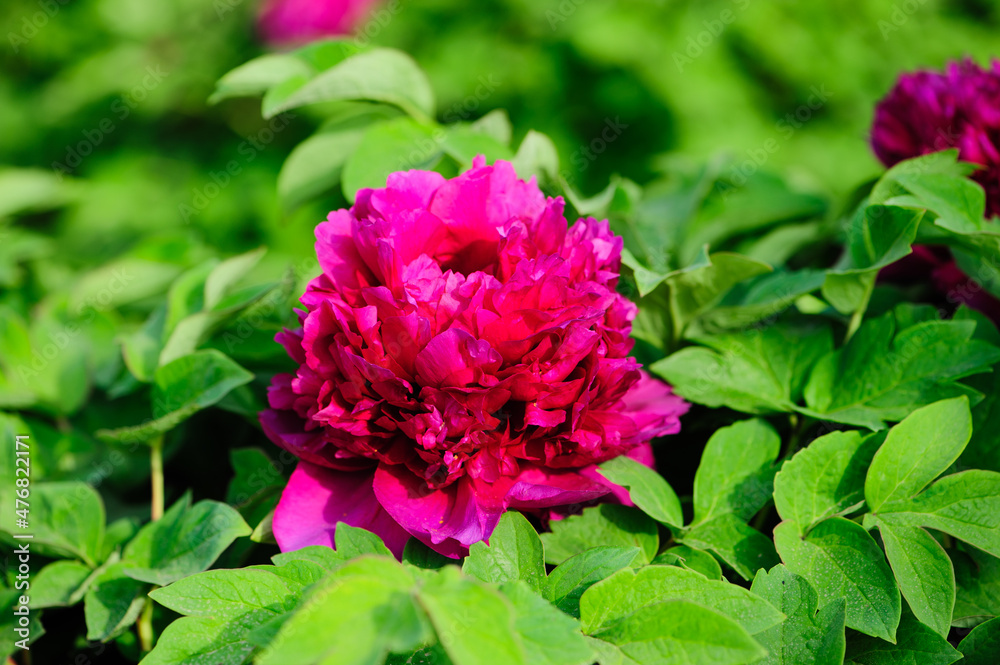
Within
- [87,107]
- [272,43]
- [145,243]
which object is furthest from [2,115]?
[145,243]

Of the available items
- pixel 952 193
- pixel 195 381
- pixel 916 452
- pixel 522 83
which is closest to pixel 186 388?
pixel 195 381

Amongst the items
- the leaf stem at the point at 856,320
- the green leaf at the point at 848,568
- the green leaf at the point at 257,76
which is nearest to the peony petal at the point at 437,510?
the green leaf at the point at 848,568

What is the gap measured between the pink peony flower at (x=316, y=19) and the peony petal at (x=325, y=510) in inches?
94.1

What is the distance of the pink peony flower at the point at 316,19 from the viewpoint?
2738mm

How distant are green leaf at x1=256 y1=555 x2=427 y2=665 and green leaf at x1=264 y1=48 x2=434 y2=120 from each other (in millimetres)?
586

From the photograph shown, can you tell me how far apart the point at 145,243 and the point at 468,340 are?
0.84m

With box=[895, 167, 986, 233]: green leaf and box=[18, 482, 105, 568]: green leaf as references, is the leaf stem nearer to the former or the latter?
box=[895, 167, 986, 233]: green leaf

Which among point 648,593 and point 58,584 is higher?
point 648,593

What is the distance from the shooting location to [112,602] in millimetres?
720

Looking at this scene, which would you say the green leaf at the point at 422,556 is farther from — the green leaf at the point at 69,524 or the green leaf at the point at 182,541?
the green leaf at the point at 69,524

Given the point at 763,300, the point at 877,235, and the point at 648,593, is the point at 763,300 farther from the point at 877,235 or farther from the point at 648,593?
the point at 648,593

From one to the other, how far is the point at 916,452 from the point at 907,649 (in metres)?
0.16

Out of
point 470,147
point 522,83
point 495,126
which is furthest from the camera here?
point 522,83

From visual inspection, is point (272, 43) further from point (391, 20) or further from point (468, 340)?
point (468, 340)
